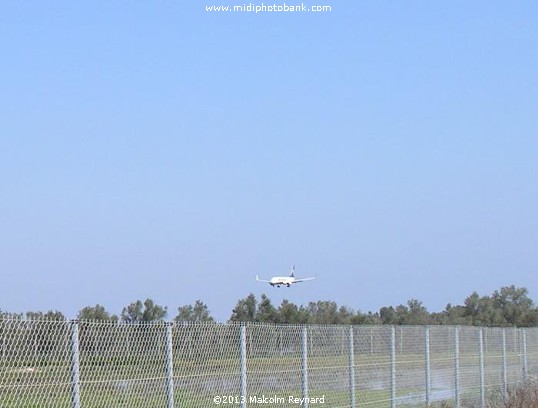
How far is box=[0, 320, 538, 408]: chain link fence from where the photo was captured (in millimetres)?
8211

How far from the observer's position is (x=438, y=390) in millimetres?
17703

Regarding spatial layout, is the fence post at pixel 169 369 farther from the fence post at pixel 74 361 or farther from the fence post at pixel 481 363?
the fence post at pixel 481 363

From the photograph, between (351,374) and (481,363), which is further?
(481,363)

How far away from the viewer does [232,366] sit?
11.3 metres

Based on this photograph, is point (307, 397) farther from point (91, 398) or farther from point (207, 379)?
point (91, 398)

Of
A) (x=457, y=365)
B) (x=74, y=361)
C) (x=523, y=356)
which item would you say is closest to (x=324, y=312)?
(x=523, y=356)

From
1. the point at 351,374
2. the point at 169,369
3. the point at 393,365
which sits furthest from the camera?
the point at 393,365

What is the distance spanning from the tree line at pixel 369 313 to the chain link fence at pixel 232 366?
336 mm

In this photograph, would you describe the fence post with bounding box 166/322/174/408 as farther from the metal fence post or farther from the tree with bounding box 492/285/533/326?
the tree with bounding box 492/285/533/326

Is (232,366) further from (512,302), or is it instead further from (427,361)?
(512,302)

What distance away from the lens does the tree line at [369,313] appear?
15523 millimetres

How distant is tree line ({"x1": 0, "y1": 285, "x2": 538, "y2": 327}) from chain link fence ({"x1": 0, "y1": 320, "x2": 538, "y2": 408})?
0.34 meters

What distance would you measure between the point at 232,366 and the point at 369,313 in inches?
1279

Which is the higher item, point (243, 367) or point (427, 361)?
point (243, 367)
